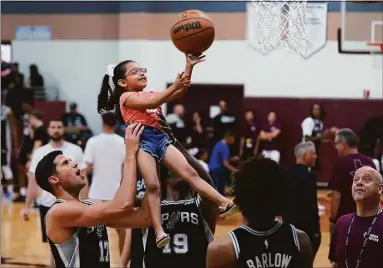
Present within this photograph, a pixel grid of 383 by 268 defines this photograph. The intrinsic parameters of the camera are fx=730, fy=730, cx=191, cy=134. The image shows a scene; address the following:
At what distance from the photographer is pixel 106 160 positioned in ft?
25.0

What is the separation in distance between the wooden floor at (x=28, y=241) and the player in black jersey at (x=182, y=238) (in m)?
4.22

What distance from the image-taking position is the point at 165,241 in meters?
3.81

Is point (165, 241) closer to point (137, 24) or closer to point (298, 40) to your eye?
point (298, 40)

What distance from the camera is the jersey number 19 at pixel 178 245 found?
4.11 meters

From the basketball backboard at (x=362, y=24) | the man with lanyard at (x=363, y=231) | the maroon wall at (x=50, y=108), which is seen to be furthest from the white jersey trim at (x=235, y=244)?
the maroon wall at (x=50, y=108)

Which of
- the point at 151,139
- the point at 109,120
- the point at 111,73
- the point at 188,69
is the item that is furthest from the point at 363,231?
the point at 109,120

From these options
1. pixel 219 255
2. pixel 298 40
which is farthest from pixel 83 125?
pixel 219 255

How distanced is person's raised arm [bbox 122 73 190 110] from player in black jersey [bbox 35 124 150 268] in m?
0.12

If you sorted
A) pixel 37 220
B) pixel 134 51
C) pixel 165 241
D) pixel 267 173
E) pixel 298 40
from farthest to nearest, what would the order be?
1. pixel 134 51
2. pixel 37 220
3. pixel 298 40
4. pixel 165 241
5. pixel 267 173

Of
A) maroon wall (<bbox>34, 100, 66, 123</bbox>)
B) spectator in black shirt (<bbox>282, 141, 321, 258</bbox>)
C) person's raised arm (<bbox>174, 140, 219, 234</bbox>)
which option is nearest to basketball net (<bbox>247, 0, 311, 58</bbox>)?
spectator in black shirt (<bbox>282, 141, 321, 258</bbox>)

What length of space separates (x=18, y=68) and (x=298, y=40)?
12695 millimetres

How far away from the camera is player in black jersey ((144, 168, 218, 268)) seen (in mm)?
4109

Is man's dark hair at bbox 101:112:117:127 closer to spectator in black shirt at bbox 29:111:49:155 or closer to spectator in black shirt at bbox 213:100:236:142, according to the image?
spectator in black shirt at bbox 29:111:49:155

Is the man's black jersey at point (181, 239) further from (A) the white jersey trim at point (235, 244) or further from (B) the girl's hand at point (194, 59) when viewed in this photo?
(A) the white jersey trim at point (235, 244)
